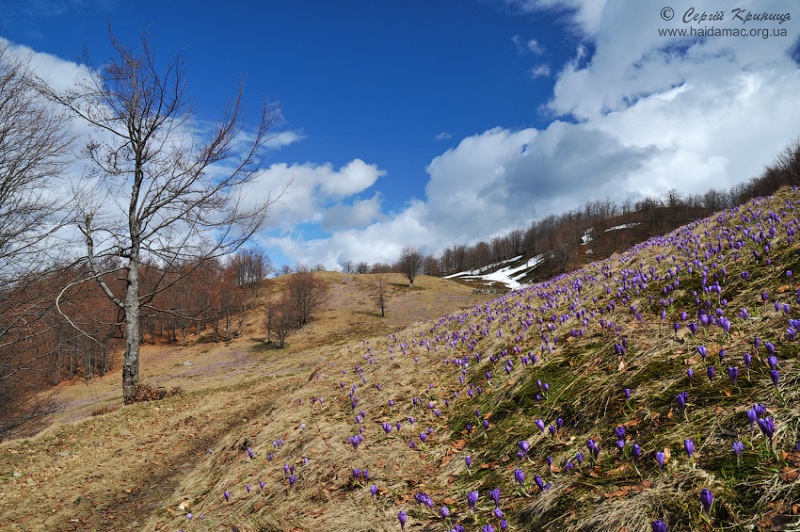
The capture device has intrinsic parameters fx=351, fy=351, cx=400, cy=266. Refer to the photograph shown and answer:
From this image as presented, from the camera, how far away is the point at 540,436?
12.4ft

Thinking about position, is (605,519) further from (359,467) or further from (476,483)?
(359,467)

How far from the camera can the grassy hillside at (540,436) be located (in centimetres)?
253

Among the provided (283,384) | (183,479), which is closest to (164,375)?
(283,384)

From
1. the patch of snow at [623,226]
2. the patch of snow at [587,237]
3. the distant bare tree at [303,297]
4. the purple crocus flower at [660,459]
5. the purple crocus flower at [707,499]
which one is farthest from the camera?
the patch of snow at [587,237]

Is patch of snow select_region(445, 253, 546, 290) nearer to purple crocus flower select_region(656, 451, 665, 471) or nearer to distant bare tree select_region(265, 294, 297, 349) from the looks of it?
distant bare tree select_region(265, 294, 297, 349)

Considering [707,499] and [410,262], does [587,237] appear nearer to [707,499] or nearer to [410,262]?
[410,262]

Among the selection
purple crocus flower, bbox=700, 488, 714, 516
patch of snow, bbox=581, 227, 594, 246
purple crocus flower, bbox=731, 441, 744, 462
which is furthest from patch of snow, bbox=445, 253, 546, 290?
purple crocus flower, bbox=700, 488, 714, 516

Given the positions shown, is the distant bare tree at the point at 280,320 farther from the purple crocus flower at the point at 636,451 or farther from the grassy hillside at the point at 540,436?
the purple crocus flower at the point at 636,451

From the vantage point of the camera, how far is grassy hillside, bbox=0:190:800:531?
2.53 metres

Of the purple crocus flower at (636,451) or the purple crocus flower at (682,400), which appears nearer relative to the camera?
the purple crocus flower at (636,451)

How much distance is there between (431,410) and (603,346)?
2.76 metres

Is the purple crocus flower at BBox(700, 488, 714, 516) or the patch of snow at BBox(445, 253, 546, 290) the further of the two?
the patch of snow at BBox(445, 253, 546, 290)

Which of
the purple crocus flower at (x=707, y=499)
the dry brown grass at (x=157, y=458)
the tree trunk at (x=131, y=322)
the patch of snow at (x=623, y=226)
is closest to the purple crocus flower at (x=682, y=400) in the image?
the purple crocus flower at (x=707, y=499)

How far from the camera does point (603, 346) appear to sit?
4.84m
